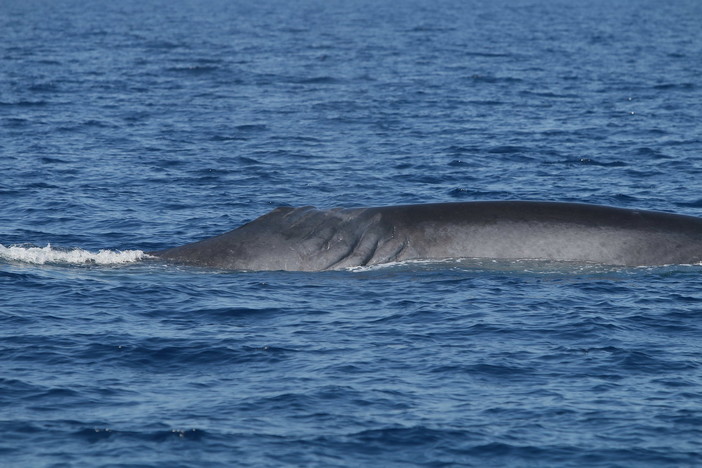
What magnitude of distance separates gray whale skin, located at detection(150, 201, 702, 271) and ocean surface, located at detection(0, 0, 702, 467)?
0.32 meters

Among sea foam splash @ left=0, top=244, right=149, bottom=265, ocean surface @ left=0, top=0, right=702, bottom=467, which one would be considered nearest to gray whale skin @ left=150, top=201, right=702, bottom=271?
ocean surface @ left=0, top=0, right=702, bottom=467

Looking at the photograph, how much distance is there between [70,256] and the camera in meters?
24.8

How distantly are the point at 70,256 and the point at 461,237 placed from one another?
761 centimetres

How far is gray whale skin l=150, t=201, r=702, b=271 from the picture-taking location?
2312 cm

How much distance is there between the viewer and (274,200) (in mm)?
32375

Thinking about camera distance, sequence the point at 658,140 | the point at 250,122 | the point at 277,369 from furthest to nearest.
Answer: the point at 250,122, the point at 658,140, the point at 277,369

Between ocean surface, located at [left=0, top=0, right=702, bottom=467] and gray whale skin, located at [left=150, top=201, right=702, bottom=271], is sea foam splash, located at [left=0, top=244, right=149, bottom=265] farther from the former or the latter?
gray whale skin, located at [left=150, top=201, right=702, bottom=271]

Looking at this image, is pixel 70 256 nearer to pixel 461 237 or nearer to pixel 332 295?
pixel 332 295

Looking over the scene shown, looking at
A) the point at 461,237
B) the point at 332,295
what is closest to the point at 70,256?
the point at 332,295

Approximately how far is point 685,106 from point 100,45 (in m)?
44.1

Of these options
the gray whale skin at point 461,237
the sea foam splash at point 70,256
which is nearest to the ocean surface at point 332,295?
the sea foam splash at point 70,256

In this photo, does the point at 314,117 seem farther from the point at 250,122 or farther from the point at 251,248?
the point at 251,248

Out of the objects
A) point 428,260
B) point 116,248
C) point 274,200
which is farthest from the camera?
point 274,200

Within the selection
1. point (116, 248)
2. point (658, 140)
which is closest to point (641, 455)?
point (116, 248)
